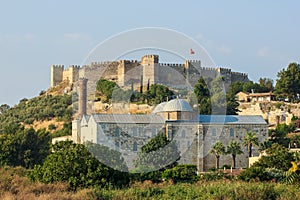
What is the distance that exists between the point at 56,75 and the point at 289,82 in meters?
29.1

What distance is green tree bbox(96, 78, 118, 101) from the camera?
5847 centimetres

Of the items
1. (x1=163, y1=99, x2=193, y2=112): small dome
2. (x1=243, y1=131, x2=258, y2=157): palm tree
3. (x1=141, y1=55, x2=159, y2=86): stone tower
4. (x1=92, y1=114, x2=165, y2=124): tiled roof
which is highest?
(x1=141, y1=55, x2=159, y2=86): stone tower

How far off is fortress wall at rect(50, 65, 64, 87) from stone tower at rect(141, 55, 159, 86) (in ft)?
53.5

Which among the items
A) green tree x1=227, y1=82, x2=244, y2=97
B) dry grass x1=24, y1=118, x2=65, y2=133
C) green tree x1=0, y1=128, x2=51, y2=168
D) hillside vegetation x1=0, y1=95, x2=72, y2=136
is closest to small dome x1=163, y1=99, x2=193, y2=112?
green tree x1=0, y1=128, x2=51, y2=168

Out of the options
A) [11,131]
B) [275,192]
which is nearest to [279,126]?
[11,131]

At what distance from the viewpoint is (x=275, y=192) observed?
59.1 feet

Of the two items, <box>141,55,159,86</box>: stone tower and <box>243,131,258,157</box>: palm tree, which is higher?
<box>141,55,159,86</box>: stone tower

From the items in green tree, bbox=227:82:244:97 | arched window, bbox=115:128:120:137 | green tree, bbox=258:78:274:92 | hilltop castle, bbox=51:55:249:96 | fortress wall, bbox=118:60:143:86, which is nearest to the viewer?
arched window, bbox=115:128:120:137

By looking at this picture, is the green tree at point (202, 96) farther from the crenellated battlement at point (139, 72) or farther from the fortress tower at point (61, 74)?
the fortress tower at point (61, 74)

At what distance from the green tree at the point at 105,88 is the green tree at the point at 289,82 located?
49.0ft

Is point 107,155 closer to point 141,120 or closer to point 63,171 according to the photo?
point 63,171

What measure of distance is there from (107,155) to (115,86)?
104 feet

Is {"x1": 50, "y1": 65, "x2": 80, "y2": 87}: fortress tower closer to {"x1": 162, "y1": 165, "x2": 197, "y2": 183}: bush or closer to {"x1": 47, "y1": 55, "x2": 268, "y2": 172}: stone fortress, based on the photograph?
{"x1": 47, "y1": 55, "x2": 268, "y2": 172}: stone fortress

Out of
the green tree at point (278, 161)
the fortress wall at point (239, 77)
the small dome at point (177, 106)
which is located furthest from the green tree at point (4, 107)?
the green tree at point (278, 161)
